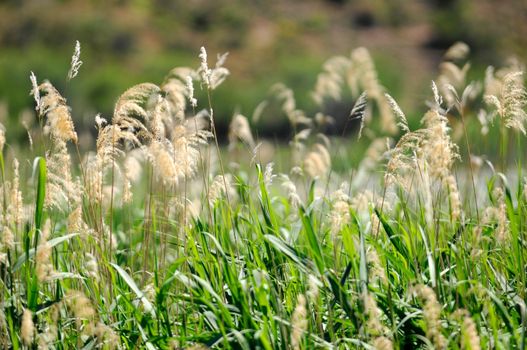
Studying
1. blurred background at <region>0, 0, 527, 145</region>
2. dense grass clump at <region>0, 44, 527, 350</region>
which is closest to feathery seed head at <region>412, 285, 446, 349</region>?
dense grass clump at <region>0, 44, 527, 350</region>

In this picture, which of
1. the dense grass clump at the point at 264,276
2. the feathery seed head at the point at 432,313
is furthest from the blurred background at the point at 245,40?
the feathery seed head at the point at 432,313

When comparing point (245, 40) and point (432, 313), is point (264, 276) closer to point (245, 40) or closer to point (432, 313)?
point (432, 313)

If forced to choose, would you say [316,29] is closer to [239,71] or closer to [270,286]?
[239,71]

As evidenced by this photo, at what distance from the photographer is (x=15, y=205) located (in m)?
3.61

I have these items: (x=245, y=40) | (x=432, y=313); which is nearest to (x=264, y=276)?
(x=432, y=313)

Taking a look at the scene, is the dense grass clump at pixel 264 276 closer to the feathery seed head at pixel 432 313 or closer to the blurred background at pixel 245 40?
the feathery seed head at pixel 432 313

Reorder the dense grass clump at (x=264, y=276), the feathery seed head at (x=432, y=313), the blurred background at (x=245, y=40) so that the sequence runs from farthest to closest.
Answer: the blurred background at (x=245, y=40)
the dense grass clump at (x=264, y=276)
the feathery seed head at (x=432, y=313)

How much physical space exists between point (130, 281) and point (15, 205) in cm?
64

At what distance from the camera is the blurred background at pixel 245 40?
25.5m

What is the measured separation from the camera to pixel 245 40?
34312 millimetres

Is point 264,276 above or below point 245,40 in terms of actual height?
below

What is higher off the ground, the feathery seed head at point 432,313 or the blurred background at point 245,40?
the blurred background at point 245,40

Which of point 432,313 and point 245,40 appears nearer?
point 432,313

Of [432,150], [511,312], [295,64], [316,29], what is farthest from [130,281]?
[316,29]
